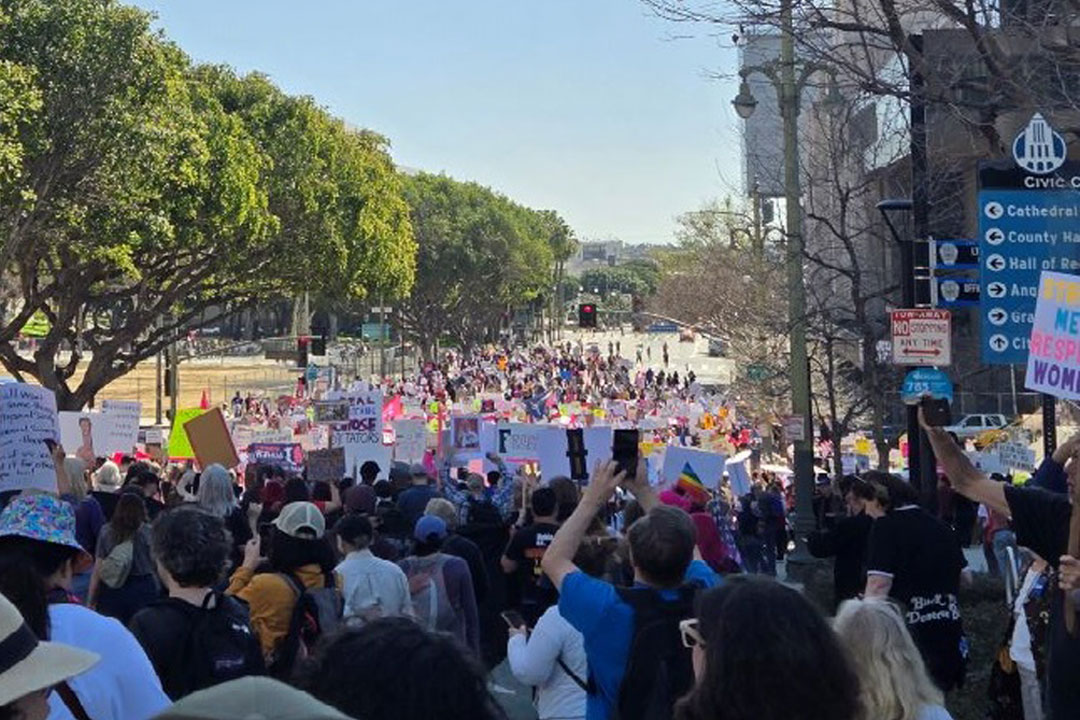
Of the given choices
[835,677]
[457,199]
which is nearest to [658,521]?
[835,677]

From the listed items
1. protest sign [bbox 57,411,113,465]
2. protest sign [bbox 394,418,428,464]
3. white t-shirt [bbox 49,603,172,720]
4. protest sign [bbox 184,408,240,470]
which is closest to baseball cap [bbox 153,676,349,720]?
white t-shirt [bbox 49,603,172,720]

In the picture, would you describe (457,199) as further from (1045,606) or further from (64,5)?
(1045,606)

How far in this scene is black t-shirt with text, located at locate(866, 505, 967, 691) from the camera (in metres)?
7.25

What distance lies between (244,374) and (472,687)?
7654cm

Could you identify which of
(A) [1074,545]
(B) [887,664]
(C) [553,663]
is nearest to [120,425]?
(C) [553,663]

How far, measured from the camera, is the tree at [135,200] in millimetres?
28594

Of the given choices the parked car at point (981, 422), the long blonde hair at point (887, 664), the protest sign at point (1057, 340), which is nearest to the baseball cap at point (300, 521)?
the protest sign at point (1057, 340)

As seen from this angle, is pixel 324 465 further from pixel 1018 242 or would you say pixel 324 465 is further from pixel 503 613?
pixel 503 613

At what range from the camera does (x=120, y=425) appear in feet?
57.5

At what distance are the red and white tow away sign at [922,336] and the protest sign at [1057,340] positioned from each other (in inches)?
263

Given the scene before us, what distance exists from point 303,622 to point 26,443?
134 inches

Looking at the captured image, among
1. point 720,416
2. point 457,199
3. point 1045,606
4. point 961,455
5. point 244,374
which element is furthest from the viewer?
point 457,199

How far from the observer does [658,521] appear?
496 cm

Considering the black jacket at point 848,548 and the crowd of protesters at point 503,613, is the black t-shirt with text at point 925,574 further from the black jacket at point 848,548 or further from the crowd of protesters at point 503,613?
the black jacket at point 848,548
